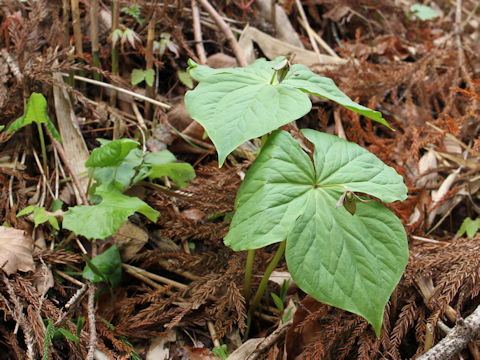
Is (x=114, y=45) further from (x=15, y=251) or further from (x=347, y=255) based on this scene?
(x=347, y=255)

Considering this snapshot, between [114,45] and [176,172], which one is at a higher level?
[114,45]

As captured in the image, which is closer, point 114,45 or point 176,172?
point 176,172

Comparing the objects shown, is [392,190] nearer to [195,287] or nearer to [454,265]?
[454,265]

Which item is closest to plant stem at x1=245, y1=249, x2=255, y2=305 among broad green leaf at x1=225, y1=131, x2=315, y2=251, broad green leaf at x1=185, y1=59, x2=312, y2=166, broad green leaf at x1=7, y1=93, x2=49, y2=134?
broad green leaf at x1=225, y1=131, x2=315, y2=251

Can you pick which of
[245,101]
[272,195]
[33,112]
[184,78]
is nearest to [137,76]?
[184,78]

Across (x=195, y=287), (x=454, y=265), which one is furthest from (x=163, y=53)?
(x=454, y=265)
